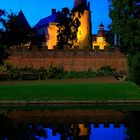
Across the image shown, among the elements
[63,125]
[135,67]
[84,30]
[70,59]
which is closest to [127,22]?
[135,67]

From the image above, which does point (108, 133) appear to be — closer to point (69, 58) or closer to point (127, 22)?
point (127, 22)

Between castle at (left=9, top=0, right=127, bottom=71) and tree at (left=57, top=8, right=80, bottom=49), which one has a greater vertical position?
tree at (left=57, top=8, right=80, bottom=49)

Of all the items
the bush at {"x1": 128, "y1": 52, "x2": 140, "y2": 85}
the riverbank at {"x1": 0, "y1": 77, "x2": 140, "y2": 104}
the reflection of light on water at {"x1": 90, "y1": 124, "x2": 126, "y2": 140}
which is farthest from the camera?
the bush at {"x1": 128, "y1": 52, "x2": 140, "y2": 85}

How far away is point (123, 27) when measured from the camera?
39.7 metres

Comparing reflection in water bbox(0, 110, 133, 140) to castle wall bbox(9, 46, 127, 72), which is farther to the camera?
castle wall bbox(9, 46, 127, 72)

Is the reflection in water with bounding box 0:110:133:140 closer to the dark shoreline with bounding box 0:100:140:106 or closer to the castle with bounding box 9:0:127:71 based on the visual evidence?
the dark shoreline with bounding box 0:100:140:106

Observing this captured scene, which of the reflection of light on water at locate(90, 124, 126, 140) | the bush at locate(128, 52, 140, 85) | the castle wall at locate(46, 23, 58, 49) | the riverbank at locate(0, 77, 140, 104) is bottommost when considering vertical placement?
the riverbank at locate(0, 77, 140, 104)

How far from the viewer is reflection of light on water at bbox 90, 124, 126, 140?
15.8 meters

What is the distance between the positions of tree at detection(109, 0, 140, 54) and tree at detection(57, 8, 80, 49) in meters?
48.8

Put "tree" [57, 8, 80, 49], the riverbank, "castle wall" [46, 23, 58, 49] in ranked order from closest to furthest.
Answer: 1. the riverbank
2. "tree" [57, 8, 80, 49]
3. "castle wall" [46, 23, 58, 49]

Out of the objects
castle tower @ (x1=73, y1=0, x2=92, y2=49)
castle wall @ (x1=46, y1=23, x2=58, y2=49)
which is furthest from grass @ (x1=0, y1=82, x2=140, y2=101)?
castle wall @ (x1=46, y1=23, x2=58, y2=49)

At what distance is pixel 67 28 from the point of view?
90.1 meters

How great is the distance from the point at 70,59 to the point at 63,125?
44975 millimetres

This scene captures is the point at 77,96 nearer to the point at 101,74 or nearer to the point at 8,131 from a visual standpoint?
the point at 8,131
